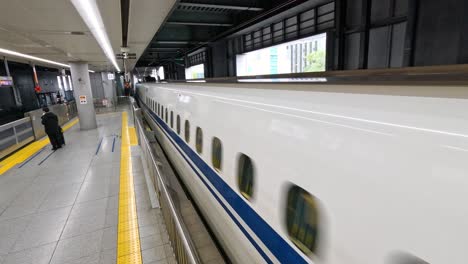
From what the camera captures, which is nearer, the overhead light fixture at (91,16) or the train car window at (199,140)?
the train car window at (199,140)

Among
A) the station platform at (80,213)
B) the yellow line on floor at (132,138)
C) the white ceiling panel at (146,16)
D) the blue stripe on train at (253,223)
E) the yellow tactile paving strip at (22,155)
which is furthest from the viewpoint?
the yellow line on floor at (132,138)

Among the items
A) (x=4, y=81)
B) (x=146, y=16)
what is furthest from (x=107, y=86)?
(x=146, y=16)

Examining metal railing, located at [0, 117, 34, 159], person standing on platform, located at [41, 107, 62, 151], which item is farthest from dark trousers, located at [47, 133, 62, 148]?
metal railing, located at [0, 117, 34, 159]

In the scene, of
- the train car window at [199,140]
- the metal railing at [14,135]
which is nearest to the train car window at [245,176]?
the train car window at [199,140]

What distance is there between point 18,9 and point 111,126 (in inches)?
376

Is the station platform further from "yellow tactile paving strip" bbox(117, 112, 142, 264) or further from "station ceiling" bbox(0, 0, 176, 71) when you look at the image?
"station ceiling" bbox(0, 0, 176, 71)

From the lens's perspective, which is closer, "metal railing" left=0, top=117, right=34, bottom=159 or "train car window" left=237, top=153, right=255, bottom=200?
"train car window" left=237, top=153, right=255, bottom=200

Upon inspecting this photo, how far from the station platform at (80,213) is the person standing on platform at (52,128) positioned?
928 mm

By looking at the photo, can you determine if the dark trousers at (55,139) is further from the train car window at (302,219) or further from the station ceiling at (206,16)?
the train car window at (302,219)

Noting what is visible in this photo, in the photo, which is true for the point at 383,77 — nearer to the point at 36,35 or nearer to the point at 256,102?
the point at 256,102

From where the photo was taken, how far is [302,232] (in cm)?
175

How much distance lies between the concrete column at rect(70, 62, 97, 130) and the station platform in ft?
15.5

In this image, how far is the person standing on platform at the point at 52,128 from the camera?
8859mm

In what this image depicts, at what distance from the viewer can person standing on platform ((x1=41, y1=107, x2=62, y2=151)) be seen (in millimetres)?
8859
